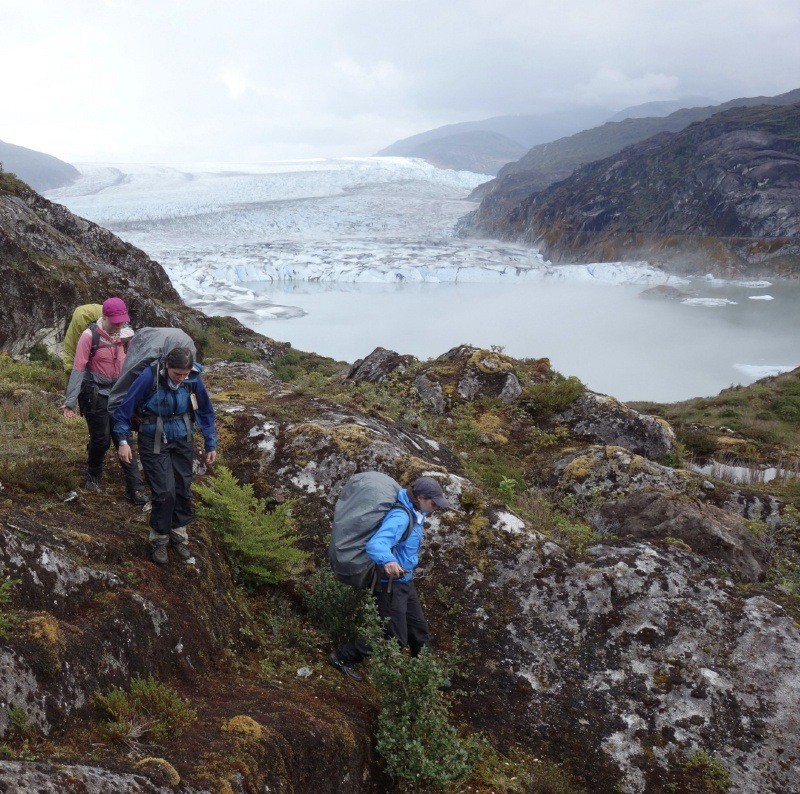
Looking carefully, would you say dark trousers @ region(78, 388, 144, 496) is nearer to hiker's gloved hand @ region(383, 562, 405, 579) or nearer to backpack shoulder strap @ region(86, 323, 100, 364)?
backpack shoulder strap @ region(86, 323, 100, 364)

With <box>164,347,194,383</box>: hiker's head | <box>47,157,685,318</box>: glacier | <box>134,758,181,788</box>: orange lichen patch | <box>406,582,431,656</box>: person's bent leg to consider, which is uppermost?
<box>47,157,685,318</box>: glacier

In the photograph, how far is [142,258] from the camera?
81.4 ft

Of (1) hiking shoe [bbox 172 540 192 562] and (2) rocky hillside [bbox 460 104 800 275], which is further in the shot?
(2) rocky hillside [bbox 460 104 800 275]

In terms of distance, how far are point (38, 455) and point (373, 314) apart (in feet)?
155

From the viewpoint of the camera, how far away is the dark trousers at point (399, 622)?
405 cm

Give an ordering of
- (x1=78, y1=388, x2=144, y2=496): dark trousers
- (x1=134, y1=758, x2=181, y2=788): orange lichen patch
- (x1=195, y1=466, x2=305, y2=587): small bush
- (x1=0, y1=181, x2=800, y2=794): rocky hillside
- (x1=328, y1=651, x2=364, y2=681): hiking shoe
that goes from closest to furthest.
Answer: (x1=134, y1=758, x2=181, y2=788): orange lichen patch < (x1=0, y1=181, x2=800, y2=794): rocky hillside < (x1=328, y1=651, x2=364, y2=681): hiking shoe < (x1=195, y1=466, x2=305, y2=587): small bush < (x1=78, y1=388, x2=144, y2=496): dark trousers

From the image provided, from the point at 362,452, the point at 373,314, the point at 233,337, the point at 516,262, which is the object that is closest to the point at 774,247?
the point at 516,262

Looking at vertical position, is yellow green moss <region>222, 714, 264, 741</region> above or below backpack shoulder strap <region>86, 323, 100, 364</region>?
below

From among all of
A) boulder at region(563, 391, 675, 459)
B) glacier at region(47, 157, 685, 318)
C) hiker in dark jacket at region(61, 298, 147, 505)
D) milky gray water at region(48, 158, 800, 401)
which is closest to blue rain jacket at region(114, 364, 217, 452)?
hiker in dark jacket at region(61, 298, 147, 505)

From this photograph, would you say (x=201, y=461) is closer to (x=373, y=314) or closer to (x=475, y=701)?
(x=475, y=701)

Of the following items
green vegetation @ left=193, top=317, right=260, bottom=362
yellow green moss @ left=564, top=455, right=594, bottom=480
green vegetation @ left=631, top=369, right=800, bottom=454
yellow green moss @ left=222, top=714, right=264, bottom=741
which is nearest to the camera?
yellow green moss @ left=222, top=714, right=264, bottom=741

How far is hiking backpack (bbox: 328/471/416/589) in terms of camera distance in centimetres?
397

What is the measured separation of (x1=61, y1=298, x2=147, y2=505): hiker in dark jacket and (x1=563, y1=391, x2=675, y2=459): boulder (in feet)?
26.4

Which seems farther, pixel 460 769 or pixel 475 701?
pixel 475 701
